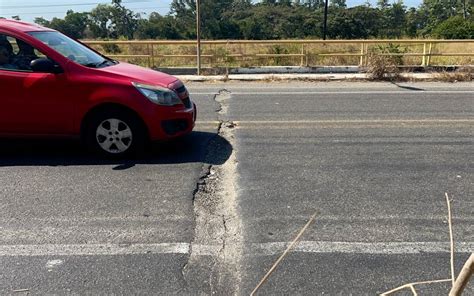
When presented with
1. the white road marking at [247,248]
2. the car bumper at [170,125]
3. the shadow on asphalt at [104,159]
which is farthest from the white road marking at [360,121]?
the white road marking at [247,248]

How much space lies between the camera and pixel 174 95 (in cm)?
589

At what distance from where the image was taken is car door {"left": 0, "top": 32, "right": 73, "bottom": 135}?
5625mm

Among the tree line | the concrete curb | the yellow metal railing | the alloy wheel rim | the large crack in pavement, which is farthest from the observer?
the tree line

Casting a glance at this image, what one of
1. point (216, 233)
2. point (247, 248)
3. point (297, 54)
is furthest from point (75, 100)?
point (297, 54)

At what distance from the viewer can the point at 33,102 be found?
5.68 m

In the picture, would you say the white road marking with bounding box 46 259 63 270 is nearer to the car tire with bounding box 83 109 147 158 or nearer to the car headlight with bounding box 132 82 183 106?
the car tire with bounding box 83 109 147 158

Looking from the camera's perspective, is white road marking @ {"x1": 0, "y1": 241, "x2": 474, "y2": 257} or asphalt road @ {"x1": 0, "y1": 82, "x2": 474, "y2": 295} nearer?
asphalt road @ {"x1": 0, "y1": 82, "x2": 474, "y2": 295}

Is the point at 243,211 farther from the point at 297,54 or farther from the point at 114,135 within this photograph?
the point at 297,54

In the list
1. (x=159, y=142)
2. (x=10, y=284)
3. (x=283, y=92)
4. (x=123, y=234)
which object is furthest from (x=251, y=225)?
(x=283, y=92)

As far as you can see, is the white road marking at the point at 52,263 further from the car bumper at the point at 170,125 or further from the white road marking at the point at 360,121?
the white road marking at the point at 360,121

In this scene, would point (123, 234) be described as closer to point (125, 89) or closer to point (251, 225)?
point (251, 225)

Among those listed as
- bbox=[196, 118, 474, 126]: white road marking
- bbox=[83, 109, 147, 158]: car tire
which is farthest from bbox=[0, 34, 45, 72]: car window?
bbox=[196, 118, 474, 126]: white road marking

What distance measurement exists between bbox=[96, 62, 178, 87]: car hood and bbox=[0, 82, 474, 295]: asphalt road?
3.09 ft

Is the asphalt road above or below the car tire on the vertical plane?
below
